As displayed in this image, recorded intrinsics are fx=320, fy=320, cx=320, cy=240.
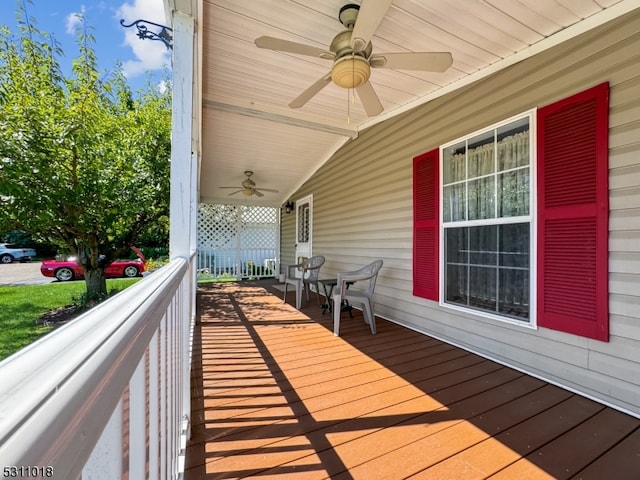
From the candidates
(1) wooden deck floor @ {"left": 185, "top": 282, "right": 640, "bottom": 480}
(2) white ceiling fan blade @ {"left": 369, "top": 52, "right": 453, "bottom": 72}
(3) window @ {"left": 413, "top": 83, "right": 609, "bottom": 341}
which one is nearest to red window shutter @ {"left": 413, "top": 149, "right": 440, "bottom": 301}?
(3) window @ {"left": 413, "top": 83, "right": 609, "bottom": 341}

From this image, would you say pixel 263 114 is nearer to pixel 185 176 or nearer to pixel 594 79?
pixel 185 176

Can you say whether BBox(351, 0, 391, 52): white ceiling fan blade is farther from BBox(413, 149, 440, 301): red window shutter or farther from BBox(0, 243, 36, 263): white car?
BBox(0, 243, 36, 263): white car

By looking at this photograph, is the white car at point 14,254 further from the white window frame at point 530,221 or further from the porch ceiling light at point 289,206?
the porch ceiling light at point 289,206

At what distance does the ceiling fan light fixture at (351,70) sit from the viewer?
2.34 meters

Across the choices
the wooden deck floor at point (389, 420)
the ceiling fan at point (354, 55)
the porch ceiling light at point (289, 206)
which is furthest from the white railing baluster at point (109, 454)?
the porch ceiling light at point (289, 206)

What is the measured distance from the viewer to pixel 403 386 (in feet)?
8.07

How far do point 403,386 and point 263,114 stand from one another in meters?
3.81

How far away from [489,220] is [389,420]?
2.07m

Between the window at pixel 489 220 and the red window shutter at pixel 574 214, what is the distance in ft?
0.55

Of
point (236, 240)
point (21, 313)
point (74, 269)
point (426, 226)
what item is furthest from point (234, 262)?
point (426, 226)

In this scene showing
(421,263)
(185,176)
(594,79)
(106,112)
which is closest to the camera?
(185,176)

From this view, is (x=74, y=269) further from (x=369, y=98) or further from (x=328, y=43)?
(x=369, y=98)

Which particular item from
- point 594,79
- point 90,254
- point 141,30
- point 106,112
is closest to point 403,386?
point 594,79

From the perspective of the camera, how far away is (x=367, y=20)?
2.01 metres
